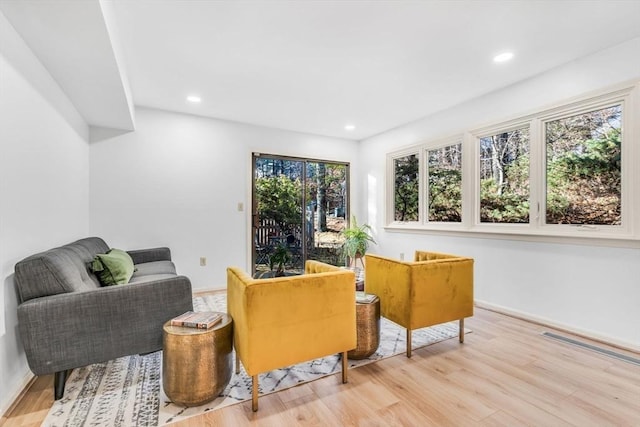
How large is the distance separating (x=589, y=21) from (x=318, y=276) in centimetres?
268

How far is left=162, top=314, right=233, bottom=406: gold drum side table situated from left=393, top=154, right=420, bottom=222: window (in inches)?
142

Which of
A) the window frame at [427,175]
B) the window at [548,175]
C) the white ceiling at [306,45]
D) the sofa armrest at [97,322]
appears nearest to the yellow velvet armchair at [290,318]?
the sofa armrest at [97,322]

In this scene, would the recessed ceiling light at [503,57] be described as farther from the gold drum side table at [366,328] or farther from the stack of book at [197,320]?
the stack of book at [197,320]

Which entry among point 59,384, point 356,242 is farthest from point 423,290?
point 356,242

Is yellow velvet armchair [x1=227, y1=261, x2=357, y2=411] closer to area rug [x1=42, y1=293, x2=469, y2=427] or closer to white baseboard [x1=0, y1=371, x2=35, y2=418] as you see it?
area rug [x1=42, y1=293, x2=469, y2=427]

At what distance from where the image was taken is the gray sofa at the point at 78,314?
1703mm

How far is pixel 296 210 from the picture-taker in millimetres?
5145

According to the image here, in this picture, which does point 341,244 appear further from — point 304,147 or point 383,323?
point 383,323

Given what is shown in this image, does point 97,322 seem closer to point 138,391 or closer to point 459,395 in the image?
point 138,391

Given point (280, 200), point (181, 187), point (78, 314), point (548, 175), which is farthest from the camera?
point (280, 200)

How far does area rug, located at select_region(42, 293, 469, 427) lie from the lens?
5.39ft

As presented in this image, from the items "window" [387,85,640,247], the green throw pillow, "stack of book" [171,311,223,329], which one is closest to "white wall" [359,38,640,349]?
"window" [387,85,640,247]

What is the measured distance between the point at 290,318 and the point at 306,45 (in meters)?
2.13

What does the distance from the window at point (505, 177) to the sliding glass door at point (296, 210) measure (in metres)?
2.51
